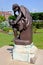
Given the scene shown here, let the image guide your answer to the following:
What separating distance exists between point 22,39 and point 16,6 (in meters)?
1.33

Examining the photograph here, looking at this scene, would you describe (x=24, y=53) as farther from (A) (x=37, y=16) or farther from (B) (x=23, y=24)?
(A) (x=37, y=16)

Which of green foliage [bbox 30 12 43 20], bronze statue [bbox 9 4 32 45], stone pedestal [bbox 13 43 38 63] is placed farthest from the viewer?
green foliage [bbox 30 12 43 20]

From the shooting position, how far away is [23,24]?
7.60 m

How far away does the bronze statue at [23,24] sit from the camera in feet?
24.9

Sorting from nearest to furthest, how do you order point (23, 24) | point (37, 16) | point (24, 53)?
point (24, 53) → point (23, 24) → point (37, 16)

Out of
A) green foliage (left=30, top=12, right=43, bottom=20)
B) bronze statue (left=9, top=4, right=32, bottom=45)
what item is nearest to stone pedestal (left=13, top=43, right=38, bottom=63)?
bronze statue (left=9, top=4, right=32, bottom=45)

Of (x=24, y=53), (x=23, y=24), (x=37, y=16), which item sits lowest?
(x=37, y=16)

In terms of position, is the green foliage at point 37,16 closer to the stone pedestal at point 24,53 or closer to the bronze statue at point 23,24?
the bronze statue at point 23,24

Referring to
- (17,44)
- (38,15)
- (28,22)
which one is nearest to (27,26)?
(28,22)

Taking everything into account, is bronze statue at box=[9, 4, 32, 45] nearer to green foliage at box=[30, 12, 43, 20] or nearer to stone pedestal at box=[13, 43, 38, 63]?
stone pedestal at box=[13, 43, 38, 63]

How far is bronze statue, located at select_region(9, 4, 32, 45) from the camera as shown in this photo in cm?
759

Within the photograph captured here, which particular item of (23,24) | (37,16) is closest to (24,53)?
(23,24)

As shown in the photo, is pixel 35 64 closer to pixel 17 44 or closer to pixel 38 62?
pixel 38 62

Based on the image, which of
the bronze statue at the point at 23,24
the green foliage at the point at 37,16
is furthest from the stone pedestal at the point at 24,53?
the green foliage at the point at 37,16
